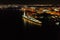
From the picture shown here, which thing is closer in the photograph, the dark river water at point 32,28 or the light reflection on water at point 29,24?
the dark river water at point 32,28

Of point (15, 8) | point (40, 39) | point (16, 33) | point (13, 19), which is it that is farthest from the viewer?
point (15, 8)

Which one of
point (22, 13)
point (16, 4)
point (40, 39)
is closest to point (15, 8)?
point (16, 4)

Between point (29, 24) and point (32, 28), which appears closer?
point (32, 28)

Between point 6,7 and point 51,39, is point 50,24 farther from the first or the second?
point 6,7

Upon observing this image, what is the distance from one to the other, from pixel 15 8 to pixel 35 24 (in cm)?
312

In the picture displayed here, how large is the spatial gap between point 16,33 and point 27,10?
3024 millimetres

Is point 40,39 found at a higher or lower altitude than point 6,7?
lower

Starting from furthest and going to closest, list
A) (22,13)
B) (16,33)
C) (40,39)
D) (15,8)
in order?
1. (15,8)
2. (22,13)
3. (16,33)
4. (40,39)

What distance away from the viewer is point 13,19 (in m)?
10.1

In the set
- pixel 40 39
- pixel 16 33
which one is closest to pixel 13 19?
pixel 16 33

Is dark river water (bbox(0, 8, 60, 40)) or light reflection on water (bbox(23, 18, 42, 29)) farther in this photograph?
light reflection on water (bbox(23, 18, 42, 29))

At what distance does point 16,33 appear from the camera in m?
8.46

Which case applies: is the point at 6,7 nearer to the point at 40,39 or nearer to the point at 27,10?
the point at 27,10
